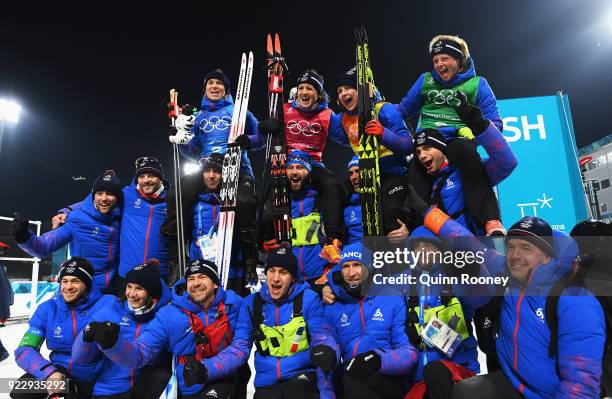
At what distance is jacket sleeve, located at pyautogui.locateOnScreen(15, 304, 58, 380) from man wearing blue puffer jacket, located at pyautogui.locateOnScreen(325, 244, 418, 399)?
2130 millimetres

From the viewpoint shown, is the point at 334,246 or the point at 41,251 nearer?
the point at 334,246

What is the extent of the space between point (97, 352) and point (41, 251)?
5.16ft

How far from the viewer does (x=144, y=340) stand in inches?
114

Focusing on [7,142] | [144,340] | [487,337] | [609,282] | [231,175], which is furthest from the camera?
[7,142]

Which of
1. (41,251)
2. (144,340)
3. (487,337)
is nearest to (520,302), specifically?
(487,337)

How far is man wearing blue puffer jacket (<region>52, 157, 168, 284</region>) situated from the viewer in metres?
3.97

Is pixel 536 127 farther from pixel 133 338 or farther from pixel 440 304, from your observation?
pixel 133 338

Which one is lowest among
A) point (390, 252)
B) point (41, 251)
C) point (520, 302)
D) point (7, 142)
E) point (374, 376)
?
point (374, 376)

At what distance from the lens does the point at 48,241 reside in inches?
157

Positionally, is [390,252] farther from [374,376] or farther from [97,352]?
[97,352]

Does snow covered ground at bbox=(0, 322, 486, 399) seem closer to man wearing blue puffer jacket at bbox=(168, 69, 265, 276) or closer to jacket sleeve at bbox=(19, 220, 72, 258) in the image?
jacket sleeve at bbox=(19, 220, 72, 258)

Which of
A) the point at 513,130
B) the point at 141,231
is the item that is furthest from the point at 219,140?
the point at 513,130

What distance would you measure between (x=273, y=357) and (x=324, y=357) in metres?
0.51

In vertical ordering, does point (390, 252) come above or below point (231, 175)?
below
